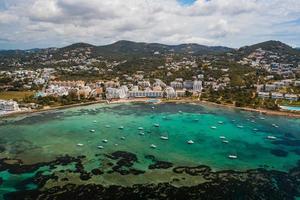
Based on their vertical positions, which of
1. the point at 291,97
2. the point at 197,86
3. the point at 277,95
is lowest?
the point at 291,97

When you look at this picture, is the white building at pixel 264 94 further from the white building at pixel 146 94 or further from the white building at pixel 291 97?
the white building at pixel 146 94

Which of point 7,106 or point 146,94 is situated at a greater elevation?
point 146,94

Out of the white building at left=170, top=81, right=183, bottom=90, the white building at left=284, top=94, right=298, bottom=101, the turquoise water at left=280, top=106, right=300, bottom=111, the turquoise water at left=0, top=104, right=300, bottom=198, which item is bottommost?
the turquoise water at left=0, top=104, right=300, bottom=198

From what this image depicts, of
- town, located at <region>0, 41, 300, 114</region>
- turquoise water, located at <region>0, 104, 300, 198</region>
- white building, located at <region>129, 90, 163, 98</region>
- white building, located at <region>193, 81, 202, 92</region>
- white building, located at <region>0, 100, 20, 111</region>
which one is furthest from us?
white building, located at <region>193, 81, 202, 92</region>

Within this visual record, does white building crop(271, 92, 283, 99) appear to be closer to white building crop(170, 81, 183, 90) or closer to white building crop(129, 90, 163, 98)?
white building crop(170, 81, 183, 90)

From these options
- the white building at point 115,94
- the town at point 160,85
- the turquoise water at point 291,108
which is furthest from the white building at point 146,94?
the turquoise water at point 291,108

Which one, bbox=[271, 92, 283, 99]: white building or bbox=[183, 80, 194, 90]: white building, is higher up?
bbox=[183, 80, 194, 90]: white building

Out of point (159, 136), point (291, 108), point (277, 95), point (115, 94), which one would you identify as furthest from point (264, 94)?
point (159, 136)

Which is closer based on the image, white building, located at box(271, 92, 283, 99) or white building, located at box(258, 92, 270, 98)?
white building, located at box(271, 92, 283, 99)

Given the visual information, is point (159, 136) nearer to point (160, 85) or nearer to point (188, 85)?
point (160, 85)

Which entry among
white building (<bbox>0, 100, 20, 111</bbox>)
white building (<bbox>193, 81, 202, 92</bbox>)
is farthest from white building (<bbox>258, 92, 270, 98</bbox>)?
white building (<bbox>0, 100, 20, 111</bbox>)
